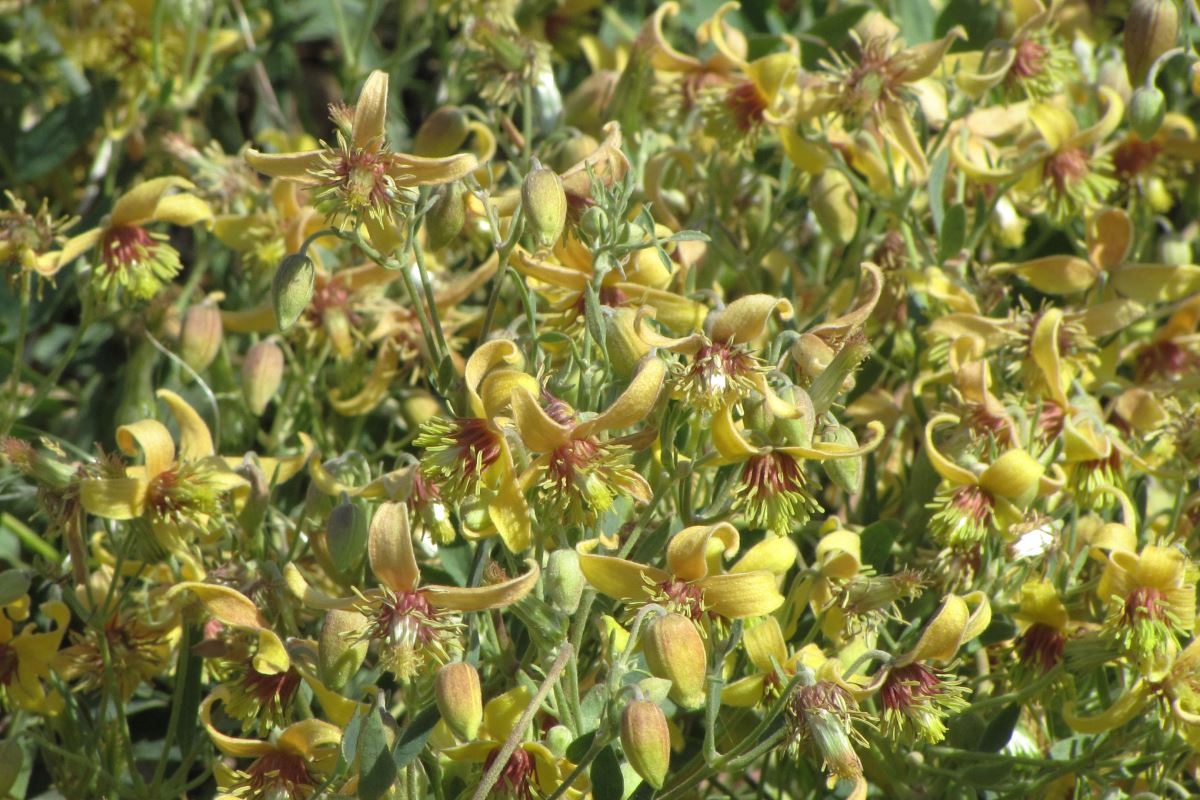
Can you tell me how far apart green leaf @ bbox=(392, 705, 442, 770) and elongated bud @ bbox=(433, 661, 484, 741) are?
0.08 m

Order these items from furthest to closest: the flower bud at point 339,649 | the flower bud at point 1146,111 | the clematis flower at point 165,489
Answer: the flower bud at point 1146,111 < the clematis flower at point 165,489 < the flower bud at point 339,649

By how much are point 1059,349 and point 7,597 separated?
1251mm

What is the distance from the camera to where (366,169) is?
1264 millimetres

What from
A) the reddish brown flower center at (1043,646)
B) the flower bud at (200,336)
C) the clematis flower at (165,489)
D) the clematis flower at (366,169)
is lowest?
the reddish brown flower center at (1043,646)

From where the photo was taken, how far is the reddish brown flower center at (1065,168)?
1854 millimetres

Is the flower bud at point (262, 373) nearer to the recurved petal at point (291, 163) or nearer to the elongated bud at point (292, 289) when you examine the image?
the elongated bud at point (292, 289)

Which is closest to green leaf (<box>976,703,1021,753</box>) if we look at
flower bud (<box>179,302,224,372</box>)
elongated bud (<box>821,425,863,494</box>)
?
elongated bud (<box>821,425,863,494</box>)

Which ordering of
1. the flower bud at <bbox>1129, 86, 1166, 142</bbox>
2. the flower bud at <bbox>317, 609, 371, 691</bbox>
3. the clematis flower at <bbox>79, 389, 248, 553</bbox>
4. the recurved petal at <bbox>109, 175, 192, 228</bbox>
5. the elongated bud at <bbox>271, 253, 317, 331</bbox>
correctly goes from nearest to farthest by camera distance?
the flower bud at <bbox>317, 609, 371, 691</bbox>, the elongated bud at <bbox>271, 253, 317, 331</bbox>, the clematis flower at <bbox>79, 389, 248, 553</bbox>, the recurved petal at <bbox>109, 175, 192, 228</bbox>, the flower bud at <bbox>1129, 86, 1166, 142</bbox>

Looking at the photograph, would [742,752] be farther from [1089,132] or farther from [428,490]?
[1089,132]

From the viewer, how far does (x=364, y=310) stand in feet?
6.01

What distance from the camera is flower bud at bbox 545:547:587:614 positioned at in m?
1.19

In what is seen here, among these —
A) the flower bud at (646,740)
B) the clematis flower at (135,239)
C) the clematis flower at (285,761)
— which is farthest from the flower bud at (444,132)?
the flower bud at (646,740)

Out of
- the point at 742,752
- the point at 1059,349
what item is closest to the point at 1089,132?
the point at 1059,349

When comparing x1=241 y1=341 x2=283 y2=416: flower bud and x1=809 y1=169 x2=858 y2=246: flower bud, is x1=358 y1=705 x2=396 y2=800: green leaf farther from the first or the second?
x1=809 y1=169 x2=858 y2=246: flower bud
